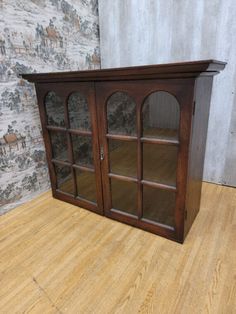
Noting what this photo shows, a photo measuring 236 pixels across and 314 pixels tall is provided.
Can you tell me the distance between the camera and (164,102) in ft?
4.36

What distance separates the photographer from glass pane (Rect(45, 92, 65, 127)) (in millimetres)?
1776

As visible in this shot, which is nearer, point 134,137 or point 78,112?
point 134,137

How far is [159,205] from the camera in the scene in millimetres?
1631

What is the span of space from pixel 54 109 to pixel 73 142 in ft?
1.07

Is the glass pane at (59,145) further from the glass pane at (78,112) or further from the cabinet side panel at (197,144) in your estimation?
the cabinet side panel at (197,144)

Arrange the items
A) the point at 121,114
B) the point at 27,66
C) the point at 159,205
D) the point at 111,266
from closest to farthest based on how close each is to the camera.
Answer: the point at 111,266 < the point at 121,114 < the point at 159,205 < the point at 27,66

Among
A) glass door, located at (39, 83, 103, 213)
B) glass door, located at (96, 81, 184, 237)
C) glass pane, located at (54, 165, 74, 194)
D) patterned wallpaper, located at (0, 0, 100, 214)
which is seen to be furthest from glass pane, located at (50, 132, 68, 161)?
Result: glass door, located at (96, 81, 184, 237)

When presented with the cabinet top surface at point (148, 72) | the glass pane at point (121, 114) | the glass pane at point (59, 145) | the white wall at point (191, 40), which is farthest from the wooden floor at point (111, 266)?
the cabinet top surface at point (148, 72)

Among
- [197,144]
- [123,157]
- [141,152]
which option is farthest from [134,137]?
[197,144]

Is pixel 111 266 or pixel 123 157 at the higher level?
pixel 123 157

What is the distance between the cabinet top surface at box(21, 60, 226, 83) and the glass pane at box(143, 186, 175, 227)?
0.77 metres

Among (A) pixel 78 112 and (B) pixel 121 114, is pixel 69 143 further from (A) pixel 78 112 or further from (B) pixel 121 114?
(B) pixel 121 114

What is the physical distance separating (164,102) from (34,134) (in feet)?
4.29

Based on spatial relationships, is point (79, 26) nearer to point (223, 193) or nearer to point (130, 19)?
point (130, 19)
